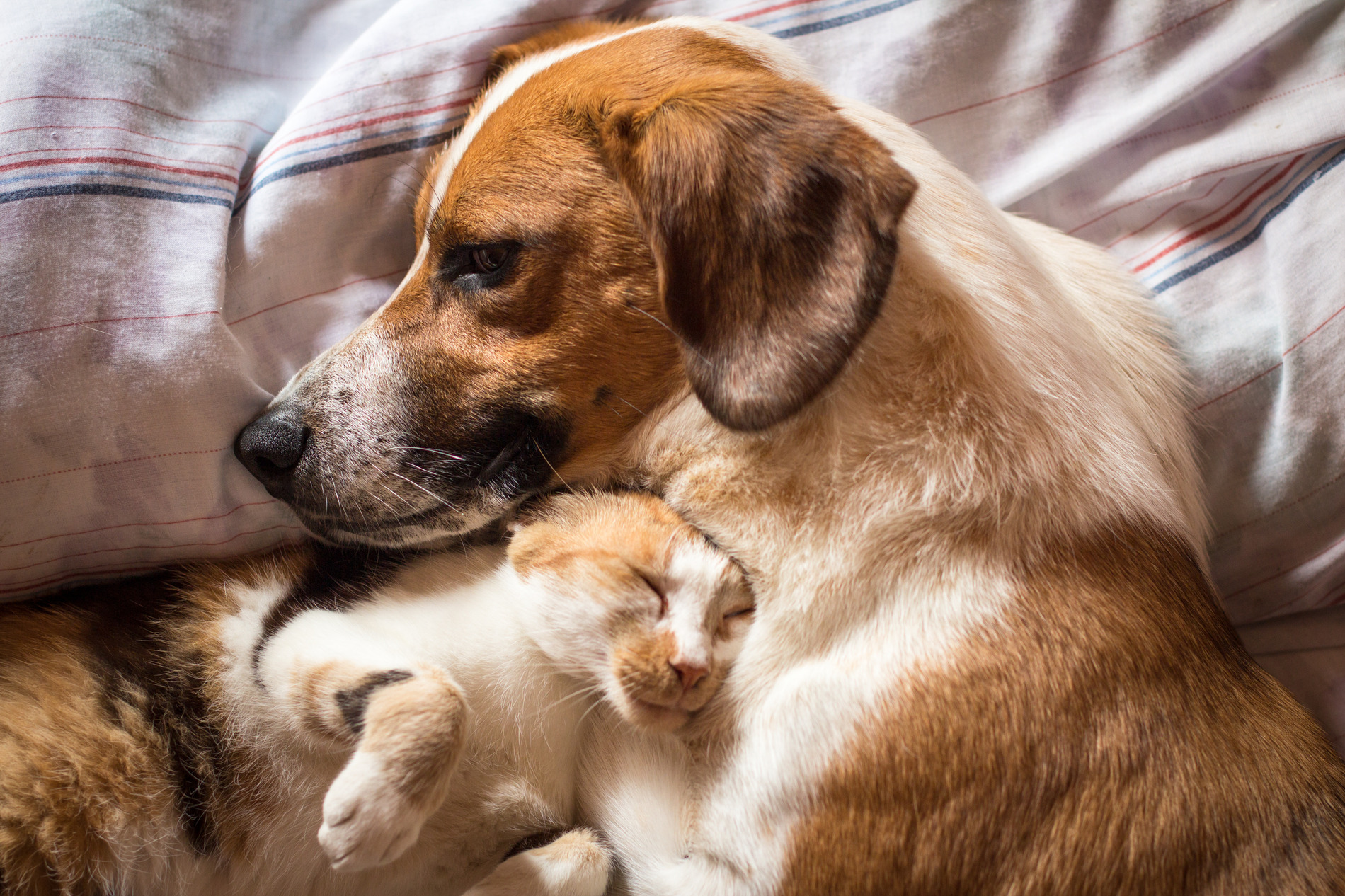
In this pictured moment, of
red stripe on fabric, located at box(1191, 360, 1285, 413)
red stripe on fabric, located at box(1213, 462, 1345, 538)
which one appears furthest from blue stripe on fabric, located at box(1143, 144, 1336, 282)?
red stripe on fabric, located at box(1213, 462, 1345, 538)

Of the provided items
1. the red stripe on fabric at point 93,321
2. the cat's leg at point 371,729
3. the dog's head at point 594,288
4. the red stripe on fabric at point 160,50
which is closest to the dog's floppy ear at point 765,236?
the dog's head at point 594,288

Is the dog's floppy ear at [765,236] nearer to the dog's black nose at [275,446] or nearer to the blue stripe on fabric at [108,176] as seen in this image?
the dog's black nose at [275,446]

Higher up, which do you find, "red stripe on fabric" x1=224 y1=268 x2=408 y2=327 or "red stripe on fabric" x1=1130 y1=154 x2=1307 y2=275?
"red stripe on fabric" x1=1130 y1=154 x2=1307 y2=275

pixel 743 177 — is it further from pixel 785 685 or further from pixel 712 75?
pixel 785 685

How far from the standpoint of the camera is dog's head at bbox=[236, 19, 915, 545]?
0.97m

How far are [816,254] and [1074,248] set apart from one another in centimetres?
66

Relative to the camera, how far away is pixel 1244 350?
1.32 metres

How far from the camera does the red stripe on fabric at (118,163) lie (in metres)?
1.12

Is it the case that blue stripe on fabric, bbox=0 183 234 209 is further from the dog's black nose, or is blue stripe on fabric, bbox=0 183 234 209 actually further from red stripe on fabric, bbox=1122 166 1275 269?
red stripe on fabric, bbox=1122 166 1275 269

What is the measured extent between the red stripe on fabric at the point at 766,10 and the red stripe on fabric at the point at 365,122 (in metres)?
0.48

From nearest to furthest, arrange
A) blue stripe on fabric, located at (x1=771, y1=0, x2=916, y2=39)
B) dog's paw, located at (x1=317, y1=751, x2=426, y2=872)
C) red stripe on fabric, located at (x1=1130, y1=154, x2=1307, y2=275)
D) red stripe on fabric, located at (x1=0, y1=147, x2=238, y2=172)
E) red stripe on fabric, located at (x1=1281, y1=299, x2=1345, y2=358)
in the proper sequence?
dog's paw, located at (x1=317, y1=751, x2=426, y2=872)
red stripe on fabric, located at (x1=0, y1=147, x2=238, y2=172)
red stripe on fabric, located at (x1=1281, y1=299, x2=1345, y2=358)
red stripe on fabric, located at (x1=1130, y1=154, x2=1307, y2=275)
blue stripe on fabric, located at (x1=771, y1=0, x2=916, y2=39)

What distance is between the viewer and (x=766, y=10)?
147 cm

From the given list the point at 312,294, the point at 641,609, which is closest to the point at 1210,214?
the point at 641,609

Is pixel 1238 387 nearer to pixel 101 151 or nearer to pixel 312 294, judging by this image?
pixel 312 294
